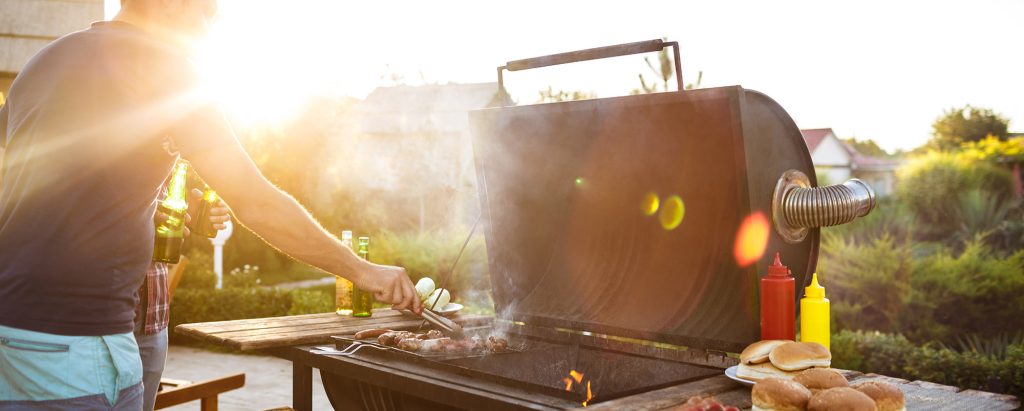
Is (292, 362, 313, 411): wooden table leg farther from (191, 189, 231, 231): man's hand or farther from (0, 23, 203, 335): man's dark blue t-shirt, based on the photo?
(0, 23, 203, 335): man's dark blue t-shirt

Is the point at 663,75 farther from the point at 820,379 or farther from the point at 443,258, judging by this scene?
the point at 820,379

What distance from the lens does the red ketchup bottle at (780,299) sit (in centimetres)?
223

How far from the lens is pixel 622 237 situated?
2949 mm

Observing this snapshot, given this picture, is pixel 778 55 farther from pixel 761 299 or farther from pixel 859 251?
pixel 761 299

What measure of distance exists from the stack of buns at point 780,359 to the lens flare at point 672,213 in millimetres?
631

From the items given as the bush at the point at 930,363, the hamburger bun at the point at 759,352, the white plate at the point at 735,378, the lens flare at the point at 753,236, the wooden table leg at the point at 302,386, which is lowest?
the bush at the point at 930,363

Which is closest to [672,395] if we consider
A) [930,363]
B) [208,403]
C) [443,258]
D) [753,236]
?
[753,236]

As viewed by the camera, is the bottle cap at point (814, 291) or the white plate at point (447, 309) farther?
the white plate at point (447, 309)

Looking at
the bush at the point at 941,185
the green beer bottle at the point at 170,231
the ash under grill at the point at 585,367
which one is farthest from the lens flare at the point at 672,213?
the bush at the point at 941,185

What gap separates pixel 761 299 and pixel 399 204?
15.0m

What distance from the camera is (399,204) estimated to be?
17047 mm

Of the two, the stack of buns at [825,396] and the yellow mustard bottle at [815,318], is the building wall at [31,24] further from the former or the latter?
the stack of buns at [825,396]

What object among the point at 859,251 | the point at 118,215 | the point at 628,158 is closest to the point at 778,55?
the point at 859,251

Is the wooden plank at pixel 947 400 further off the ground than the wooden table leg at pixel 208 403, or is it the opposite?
the wooden plank at pixel 947 400
